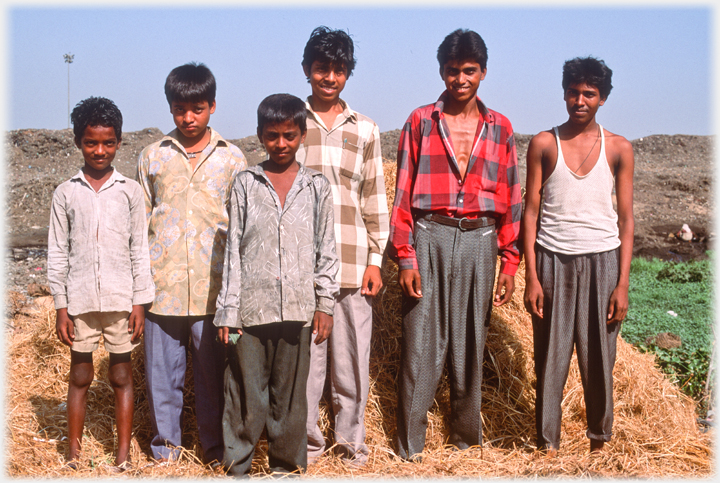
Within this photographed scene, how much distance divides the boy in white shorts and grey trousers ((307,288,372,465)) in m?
0.88

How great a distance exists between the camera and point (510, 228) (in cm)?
302

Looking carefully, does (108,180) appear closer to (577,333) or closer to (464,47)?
(464,47)

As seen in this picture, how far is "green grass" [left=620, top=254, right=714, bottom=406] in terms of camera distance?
4.78 m

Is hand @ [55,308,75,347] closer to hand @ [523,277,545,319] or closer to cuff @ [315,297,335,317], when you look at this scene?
cuff @ [315,297,335,317]

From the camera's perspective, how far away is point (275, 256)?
8.53 ft

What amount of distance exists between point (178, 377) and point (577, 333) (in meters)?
2.02

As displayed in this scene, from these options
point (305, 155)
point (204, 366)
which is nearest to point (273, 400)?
point (204, 366)

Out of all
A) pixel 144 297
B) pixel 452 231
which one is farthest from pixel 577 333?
pixel 144 297

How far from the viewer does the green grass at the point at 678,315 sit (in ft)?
15.7

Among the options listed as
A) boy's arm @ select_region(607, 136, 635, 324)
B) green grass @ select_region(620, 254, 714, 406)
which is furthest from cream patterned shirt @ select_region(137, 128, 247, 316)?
green grass @ select_region(620, 254, 714, 406)

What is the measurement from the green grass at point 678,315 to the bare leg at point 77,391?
→ 4.06 metres

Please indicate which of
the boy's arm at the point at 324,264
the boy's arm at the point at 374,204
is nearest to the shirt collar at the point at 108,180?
the boy's arm at the point at 324,264

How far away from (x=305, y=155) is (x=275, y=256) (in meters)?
0.60

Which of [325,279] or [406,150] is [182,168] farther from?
[406,150]
